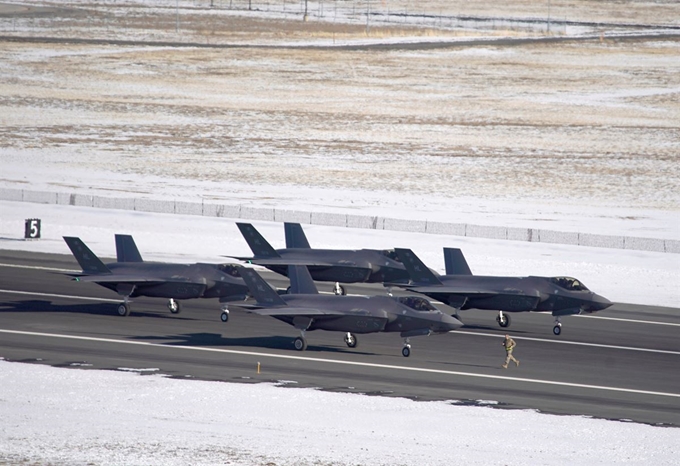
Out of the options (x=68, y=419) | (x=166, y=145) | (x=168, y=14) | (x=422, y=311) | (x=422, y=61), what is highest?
(x=168, y=14)

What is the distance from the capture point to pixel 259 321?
144ft

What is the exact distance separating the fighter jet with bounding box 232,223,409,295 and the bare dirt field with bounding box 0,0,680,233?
23247mm

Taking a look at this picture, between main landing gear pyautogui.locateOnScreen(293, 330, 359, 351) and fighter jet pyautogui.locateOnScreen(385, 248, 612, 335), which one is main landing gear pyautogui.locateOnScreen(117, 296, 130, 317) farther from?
fighter jet pyautogui.locateOnScreen(385, 248, 612, 335)

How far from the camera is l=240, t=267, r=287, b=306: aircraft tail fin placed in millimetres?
38938

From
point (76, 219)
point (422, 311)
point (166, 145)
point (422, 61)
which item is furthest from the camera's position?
point (422, 61)

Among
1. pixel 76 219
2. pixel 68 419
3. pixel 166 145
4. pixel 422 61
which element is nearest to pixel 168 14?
pixel 422 61

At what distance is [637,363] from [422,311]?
269 inches

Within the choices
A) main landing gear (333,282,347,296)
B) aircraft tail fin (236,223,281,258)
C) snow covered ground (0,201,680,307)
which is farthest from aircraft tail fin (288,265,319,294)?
snow covered ground (0,201,680,307)

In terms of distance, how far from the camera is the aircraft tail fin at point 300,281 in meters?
40.6

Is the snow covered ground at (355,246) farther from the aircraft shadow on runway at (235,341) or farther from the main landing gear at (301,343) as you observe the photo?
the main landing gear at (301,343)

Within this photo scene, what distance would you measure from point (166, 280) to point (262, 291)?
211 inches

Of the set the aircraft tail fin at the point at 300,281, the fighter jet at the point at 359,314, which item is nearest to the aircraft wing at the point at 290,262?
the aircraft tail fin at the point at 300,281

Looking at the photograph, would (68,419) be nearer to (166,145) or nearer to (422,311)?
(422,311)

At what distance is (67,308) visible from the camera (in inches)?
1774
